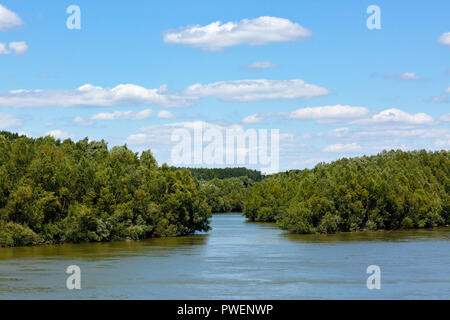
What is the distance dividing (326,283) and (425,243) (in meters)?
34.0

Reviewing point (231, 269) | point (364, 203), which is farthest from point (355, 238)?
point (231, 269)

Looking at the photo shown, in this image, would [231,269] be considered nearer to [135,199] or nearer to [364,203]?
[135,199]

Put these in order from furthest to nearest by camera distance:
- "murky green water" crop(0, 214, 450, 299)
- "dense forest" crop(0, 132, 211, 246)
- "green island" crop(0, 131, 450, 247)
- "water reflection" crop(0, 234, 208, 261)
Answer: "green island" crop(0, 131, 450, 247), "dense forest" crop(0, 132, 211, 246), "water reflection" crop(0, 234, 208, 261), "murky green water" crop(0, 214, 450, 299)

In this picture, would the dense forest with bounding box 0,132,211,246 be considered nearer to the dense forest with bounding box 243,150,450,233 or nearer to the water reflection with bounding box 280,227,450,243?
the dense forest with bounding box 243,150,450,233

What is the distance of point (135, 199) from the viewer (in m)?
86.4

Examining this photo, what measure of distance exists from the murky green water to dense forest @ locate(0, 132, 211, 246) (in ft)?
10.8

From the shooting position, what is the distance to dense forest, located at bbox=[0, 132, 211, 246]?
74.4m

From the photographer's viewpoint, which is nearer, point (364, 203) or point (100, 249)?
point (100, 249)

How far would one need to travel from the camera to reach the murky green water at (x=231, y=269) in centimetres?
4222

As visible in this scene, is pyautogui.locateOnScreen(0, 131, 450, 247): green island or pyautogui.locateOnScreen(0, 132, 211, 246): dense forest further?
pyautogui.locateOnScreen(0, 131, 450, 247): green island

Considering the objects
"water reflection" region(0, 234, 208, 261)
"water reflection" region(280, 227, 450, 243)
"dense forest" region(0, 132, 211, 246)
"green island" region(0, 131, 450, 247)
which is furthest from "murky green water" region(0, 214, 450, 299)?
"green island" region(0, 131, 450, 247)

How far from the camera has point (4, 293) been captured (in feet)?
136

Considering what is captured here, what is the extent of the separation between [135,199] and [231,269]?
35.2m
